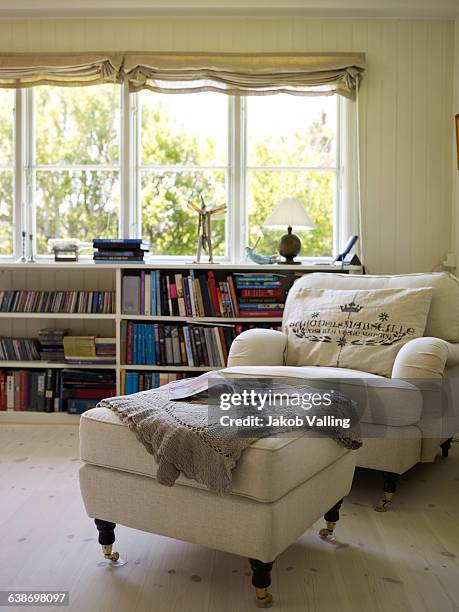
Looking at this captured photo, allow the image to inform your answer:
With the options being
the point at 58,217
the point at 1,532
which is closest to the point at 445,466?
the point at 1,532

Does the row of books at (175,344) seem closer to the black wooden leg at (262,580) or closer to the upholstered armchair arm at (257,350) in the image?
the upholstered armchair arm at (257,350)

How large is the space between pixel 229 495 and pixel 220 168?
2.88 meters

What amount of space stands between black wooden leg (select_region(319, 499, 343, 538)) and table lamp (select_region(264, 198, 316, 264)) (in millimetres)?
1982

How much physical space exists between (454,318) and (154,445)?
1804 mm

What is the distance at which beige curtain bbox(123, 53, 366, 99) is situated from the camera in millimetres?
4250

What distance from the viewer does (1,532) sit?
244 centimetres

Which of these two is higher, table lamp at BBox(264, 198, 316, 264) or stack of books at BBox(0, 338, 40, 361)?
table lamp at BBox(264, 198, 316, 264)

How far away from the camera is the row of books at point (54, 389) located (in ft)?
13.8

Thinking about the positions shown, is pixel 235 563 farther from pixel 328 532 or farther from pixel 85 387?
pixel 85 387

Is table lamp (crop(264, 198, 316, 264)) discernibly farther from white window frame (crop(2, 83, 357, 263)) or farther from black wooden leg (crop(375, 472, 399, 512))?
black wooden leg (crop(375, 472, 399, 512))

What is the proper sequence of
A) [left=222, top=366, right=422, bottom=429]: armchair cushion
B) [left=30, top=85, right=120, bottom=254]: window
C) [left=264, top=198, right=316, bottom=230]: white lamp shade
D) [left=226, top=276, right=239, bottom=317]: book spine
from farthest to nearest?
[left=30, top=85, right=120, bottom=254]: window < [left=226, top=276, right=239, bottom=317]: book spine < [left=264, top=198, right=316, bottom=230]: white lamp shade < [left=222, top=366, right=422, bottom=429]: armchair cushion

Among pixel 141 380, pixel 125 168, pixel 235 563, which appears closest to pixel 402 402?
pixel 235 563

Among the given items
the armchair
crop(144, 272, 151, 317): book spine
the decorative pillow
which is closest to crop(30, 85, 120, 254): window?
crop(144, 272, 151, 317): book spine

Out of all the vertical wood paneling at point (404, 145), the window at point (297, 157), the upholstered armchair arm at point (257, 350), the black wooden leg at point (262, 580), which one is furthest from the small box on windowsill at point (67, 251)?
the black wooden leg at point (262, 580)
